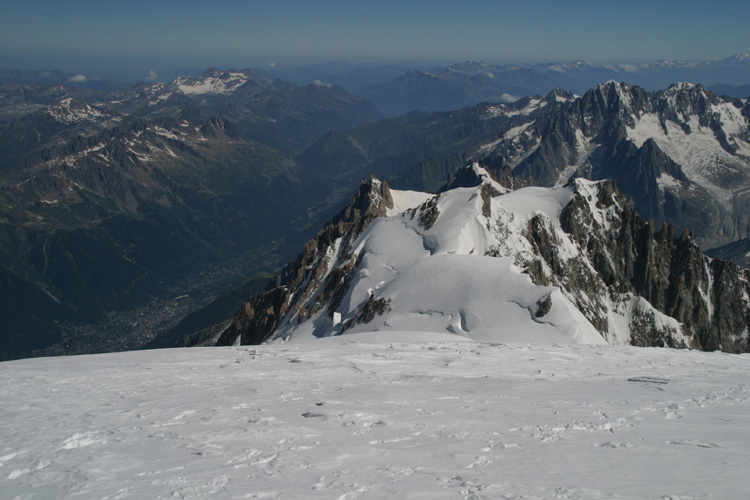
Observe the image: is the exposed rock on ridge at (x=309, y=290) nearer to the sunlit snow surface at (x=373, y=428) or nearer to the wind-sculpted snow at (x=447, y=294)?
the wind-sculpted snow at (x=447, y=294)

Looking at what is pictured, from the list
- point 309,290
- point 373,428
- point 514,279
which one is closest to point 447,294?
point 514,279

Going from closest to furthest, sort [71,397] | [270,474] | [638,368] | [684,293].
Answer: [270,474] < [71,397] < [638,368] < [684,293]

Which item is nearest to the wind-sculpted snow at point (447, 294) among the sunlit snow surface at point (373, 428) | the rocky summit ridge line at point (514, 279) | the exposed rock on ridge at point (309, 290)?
the rocky summit ridge line at point (514, 279)

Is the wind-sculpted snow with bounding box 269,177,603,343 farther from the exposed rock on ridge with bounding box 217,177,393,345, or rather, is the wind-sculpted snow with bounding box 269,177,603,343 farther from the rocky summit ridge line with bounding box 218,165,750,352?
the exposed rock on ridge with bounding box 217,177,393,345

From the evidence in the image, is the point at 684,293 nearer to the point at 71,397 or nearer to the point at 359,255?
the point at 359,255

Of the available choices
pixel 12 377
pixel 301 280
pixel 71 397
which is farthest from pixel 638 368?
pixel 301 280

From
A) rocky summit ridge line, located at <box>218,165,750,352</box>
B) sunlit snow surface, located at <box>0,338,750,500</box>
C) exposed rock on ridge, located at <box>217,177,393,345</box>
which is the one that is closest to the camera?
sunlit snow surface, located at <box>0,338,750,500</box>

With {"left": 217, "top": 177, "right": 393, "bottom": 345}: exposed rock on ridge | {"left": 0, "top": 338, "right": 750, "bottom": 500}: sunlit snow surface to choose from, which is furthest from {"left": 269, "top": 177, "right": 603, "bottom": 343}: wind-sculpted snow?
{"left": 0, "top": 338, "right": 750, "bottom": 500}: sunlit snow surface
